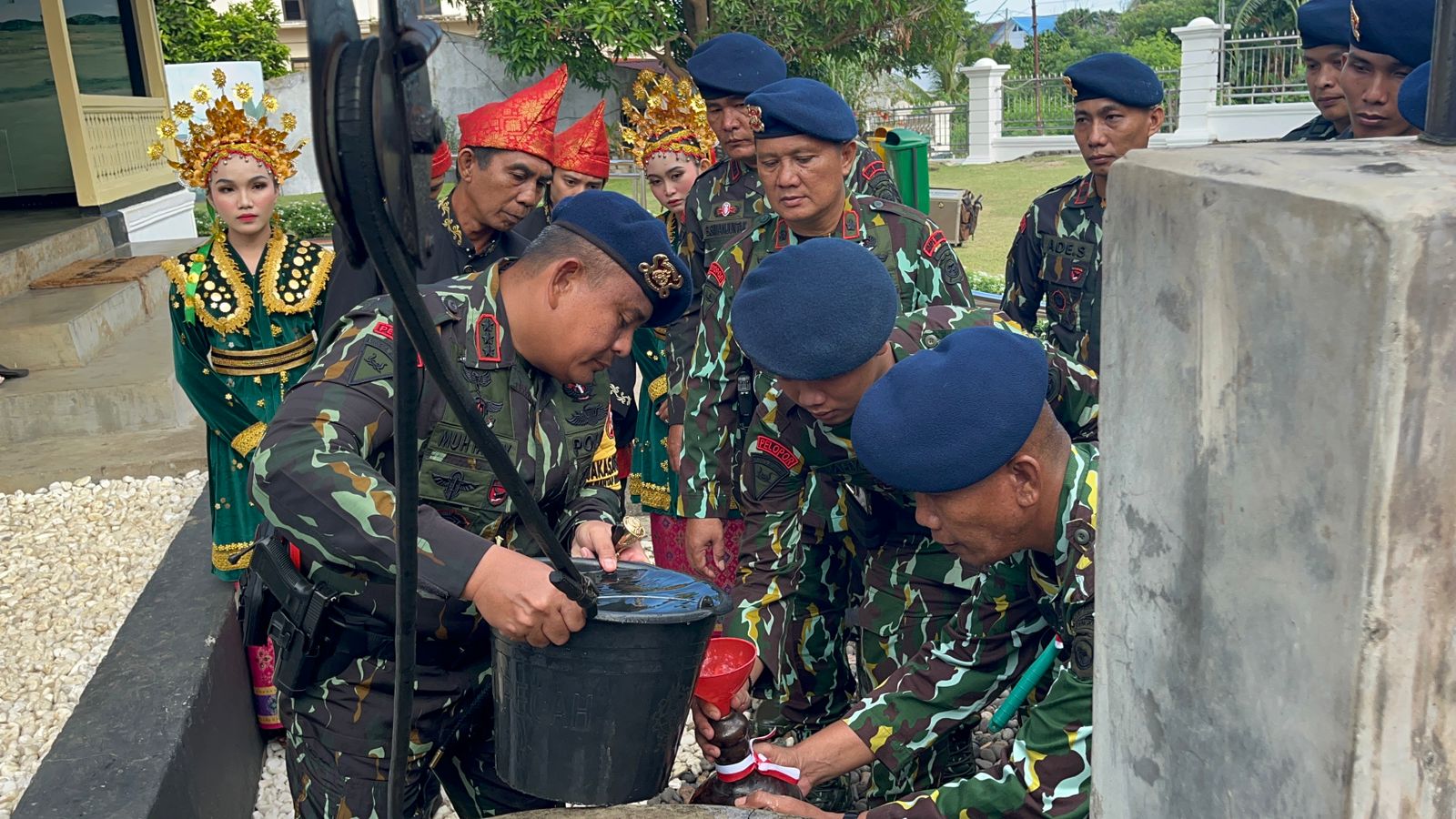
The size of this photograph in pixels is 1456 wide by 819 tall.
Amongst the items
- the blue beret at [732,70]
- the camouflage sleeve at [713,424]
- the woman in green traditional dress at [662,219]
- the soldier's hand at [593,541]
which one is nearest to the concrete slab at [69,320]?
the woman in green traditional dress at [662,219]

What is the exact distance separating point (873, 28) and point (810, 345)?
1458 centimetres

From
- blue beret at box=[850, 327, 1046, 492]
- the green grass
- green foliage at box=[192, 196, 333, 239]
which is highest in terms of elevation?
blue beret at box=[850, 327, 1046, 492]

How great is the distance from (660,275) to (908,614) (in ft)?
3.70

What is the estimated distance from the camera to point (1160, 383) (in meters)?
1.19

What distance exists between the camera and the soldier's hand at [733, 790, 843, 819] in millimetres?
2094

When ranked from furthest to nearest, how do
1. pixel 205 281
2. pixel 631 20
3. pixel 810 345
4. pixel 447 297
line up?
pixel 631 20, pixel 205 281, pixel 810 345, pixel 447 297

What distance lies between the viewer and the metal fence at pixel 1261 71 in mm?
22359

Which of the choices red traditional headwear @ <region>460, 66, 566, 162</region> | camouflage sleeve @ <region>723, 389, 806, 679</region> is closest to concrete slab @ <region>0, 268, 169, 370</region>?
red traditional headwear @ <region>460, 66, 566, 162</region>

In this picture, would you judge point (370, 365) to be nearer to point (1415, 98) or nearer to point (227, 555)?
point (227, 555)

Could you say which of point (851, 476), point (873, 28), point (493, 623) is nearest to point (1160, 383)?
point (493, 623)

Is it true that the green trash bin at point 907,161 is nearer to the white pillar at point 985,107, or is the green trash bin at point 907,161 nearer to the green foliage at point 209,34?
the green foliage at point 209,34

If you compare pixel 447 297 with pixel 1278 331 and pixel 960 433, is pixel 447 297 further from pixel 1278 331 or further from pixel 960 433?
pixel 1278 331

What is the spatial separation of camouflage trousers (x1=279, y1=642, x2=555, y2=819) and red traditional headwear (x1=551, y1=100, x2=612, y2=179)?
9.05 feet

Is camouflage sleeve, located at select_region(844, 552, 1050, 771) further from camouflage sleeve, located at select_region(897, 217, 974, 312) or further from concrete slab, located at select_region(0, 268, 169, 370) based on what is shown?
concrete slab, located at select_region(0, 268, 169, 370)
